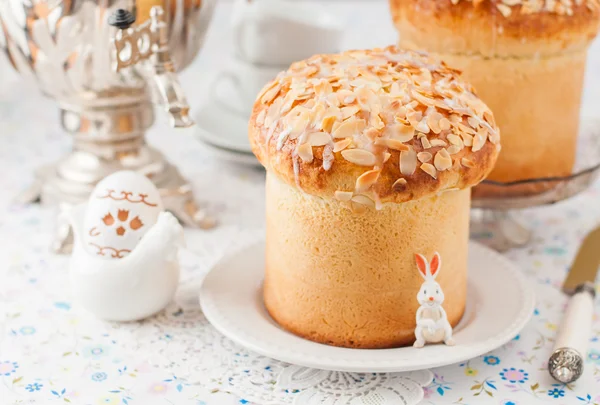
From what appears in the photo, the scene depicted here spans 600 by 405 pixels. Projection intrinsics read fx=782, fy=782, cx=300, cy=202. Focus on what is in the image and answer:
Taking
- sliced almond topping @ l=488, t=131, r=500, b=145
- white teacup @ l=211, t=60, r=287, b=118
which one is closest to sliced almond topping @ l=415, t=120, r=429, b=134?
sliced almond topping @ l=488, t=131, r=500, b=145

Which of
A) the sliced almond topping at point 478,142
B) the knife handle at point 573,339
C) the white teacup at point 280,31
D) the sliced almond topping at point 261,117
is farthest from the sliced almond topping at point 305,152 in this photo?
the white teacup at point 280,31

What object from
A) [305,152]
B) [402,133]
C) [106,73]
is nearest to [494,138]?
[402,133]

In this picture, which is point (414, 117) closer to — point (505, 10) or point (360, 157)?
point (360, 157)

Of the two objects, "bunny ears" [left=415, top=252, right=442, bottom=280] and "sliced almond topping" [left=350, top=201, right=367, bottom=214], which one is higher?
"sliced almond topping" [left=350, top=201, right=367, bottom=214]

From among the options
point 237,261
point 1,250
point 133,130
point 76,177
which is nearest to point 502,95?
point 237,261

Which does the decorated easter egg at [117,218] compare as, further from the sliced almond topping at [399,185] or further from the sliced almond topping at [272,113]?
the sliced almond topping at [399,185]

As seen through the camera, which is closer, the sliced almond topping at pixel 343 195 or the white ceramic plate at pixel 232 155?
the sliced almond topping at pixel 343 195

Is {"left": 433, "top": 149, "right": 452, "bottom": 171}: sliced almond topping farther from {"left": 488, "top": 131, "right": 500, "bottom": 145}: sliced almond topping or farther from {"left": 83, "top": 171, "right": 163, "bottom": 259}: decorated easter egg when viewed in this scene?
{"left": 83, "top": 171, "right": 163, "bottom": 259}: decorated easter egg
